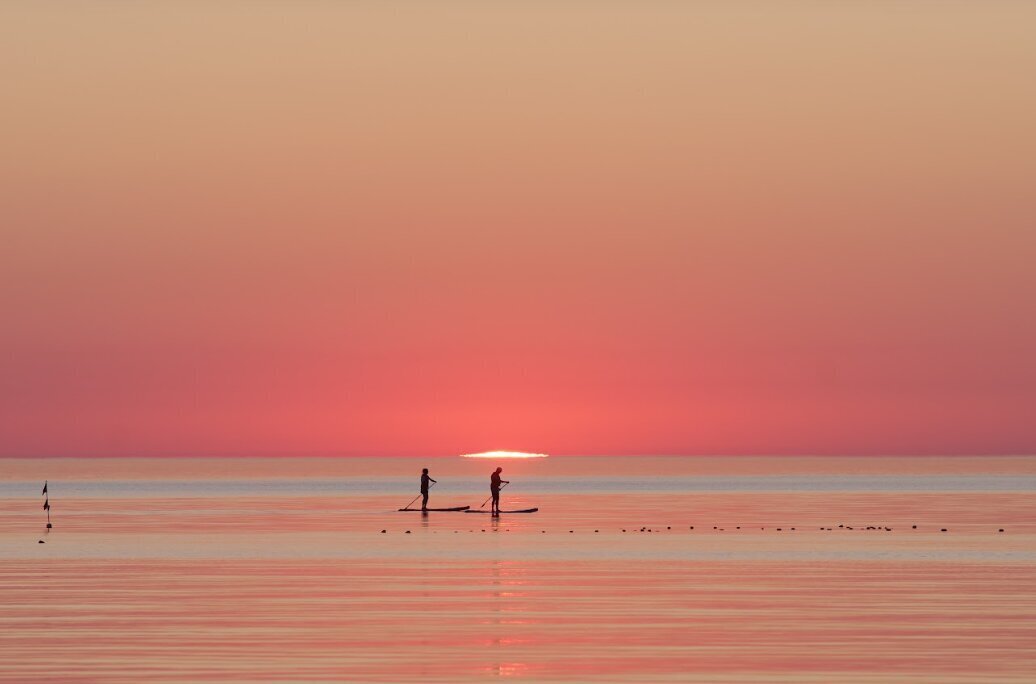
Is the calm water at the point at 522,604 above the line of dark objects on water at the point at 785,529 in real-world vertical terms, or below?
below

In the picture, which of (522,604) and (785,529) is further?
(785,529)

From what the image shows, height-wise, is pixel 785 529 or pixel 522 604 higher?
pixel 785 529

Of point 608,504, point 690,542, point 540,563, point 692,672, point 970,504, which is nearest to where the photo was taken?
point 692,672

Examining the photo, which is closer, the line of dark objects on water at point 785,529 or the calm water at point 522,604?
the calm water at point 522,604

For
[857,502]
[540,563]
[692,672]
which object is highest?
[857,502]

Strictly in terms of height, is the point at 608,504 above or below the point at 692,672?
above

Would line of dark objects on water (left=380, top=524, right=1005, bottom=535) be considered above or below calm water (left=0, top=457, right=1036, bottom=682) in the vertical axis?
above

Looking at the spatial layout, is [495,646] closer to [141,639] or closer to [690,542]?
[141,639]

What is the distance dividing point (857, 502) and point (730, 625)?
72749 millimetres

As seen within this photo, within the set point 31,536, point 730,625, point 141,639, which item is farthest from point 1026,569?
point 31,536

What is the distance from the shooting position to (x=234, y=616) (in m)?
32.4

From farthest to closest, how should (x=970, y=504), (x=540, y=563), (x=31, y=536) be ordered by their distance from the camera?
1. (x=970, y=504)
2. (x=31, y=536)
3. (x=540, y=563)

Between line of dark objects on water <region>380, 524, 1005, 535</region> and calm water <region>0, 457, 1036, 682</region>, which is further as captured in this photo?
line of dark objects on water <region>380, 524, 1005, 535</region>

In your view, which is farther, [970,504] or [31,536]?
[970,504]
